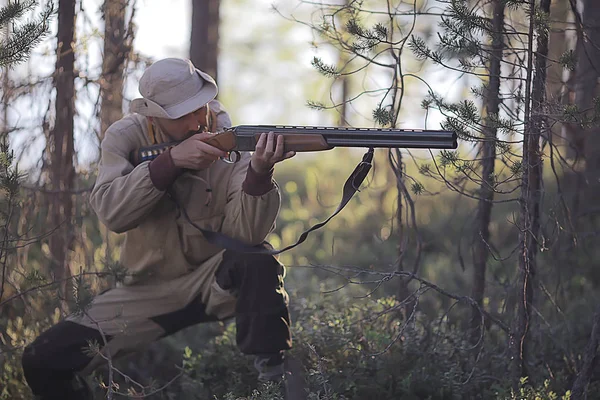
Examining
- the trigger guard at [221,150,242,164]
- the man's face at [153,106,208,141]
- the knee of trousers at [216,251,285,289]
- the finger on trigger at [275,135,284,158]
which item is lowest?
the knee of trousers at [216,251,285,289]

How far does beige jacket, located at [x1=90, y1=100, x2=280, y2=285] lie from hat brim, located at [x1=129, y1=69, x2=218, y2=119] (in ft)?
0.71

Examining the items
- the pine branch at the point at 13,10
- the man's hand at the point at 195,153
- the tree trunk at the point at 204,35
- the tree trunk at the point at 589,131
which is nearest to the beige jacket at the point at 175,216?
the man's hand at the point at 195,153

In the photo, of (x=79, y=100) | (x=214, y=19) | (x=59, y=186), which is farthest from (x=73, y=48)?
(x=214, y=19)

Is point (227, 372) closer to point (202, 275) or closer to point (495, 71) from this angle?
point (202, 275)

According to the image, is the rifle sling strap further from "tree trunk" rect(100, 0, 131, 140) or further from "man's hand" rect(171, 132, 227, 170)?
"tree trunk" rect(100, 0, 131, 140)

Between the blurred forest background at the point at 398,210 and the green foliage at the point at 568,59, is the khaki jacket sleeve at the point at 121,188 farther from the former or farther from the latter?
the green foliage at the point at 568,59

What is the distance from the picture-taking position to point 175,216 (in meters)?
4.14

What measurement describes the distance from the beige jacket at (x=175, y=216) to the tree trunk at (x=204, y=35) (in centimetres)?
513

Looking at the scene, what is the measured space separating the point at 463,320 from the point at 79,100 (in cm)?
331

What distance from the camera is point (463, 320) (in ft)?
18.1

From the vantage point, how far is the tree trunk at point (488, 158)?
3.75 m

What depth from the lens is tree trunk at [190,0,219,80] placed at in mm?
9250

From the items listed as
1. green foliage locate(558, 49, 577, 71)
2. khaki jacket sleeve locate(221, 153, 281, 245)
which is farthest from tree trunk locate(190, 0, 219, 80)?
green foliage locate(558, 49, 577, 71)

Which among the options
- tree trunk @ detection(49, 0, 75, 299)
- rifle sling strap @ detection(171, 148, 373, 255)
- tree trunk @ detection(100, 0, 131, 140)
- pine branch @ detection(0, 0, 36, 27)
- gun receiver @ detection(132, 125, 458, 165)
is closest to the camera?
gun receiver @ detection(132, 125, 458, 165)
